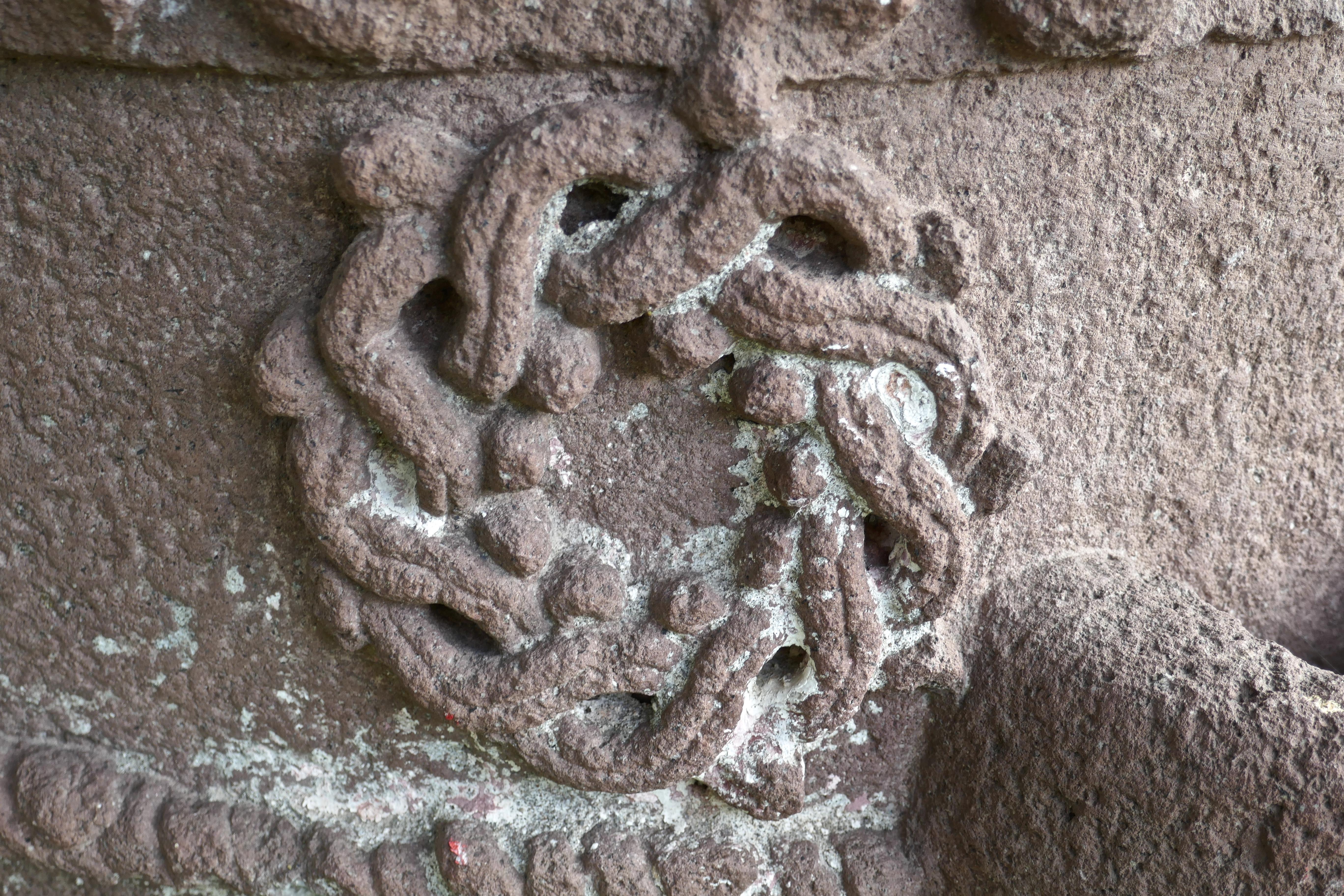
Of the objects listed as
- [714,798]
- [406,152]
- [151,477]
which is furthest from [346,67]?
[714,798]

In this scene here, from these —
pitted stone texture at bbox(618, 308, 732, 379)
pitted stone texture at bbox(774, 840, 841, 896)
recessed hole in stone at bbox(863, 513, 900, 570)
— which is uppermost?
pitted stone texture at bbox(618, 308, 732, 379)

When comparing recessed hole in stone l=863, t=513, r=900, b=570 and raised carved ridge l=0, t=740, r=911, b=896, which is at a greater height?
recessed hole in stone l=863, t=513, r=900, b=570

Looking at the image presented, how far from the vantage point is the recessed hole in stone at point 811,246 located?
0.82 meters

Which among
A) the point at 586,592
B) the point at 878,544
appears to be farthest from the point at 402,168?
the point at 878,544

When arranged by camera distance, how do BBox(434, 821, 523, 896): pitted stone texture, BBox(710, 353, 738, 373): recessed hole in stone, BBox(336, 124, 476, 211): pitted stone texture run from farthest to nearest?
BBox(434, 821, 523, 896): pitted stone texture < BBox(710, 353, 738, 373): recessed hole in stone < BBox(336, 124, 476, 211): pitted stone texture

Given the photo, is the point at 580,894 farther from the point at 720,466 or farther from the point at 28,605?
the point at 28,605

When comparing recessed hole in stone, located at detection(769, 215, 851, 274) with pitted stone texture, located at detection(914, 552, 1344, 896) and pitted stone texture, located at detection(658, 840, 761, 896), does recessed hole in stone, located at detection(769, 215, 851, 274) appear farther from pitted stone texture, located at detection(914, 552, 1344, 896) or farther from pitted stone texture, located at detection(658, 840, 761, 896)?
pitted stone texture, located at detection(658, 840, 761, 896)

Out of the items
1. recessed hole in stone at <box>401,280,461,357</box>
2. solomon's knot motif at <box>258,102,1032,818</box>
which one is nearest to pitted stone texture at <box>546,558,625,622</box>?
solomon's knot motif at <box>258,102,1032,818</box>

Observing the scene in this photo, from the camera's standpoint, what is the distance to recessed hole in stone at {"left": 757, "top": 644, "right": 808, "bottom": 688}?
942 mm

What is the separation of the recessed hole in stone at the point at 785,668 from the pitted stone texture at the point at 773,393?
0.77 ft

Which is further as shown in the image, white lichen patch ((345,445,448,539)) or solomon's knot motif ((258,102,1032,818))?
white lichen patch ((345,445,448,539))

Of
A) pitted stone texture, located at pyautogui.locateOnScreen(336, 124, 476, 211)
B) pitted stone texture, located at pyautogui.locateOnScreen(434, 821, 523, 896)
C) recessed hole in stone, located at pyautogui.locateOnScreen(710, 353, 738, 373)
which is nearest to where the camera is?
pitted stone texture, located at pyautogui.locateOnScreen(336, 124, 476, 211)

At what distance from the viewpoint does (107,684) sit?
41.4 inches

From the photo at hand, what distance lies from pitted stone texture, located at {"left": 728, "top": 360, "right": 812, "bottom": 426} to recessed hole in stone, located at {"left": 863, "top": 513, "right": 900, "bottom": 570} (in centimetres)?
15
